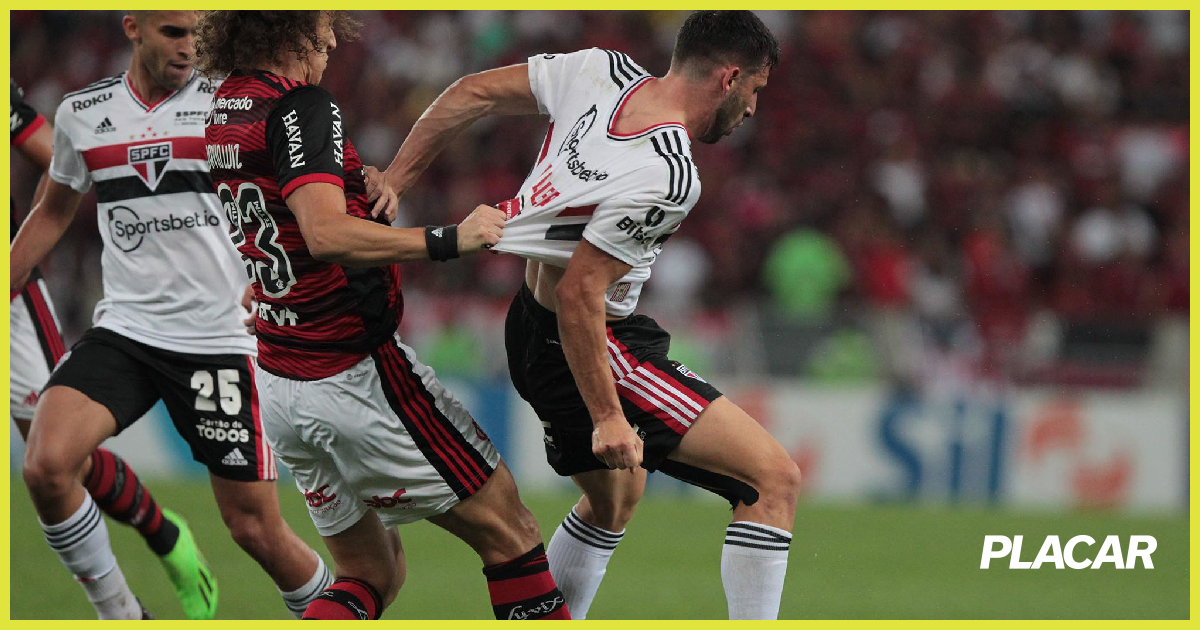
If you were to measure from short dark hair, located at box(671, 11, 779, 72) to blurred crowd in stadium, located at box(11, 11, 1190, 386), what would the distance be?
24.6ft

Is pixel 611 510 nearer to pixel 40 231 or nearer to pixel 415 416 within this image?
pixel 415 416

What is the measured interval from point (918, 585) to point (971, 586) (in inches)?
10.6

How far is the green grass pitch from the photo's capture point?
6.20 metres

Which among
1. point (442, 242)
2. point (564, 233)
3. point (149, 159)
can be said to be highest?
point (149, 159)

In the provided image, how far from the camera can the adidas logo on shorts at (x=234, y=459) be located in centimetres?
514

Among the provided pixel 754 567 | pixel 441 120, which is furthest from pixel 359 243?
pixel 754 567

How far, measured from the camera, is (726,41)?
13.5ft

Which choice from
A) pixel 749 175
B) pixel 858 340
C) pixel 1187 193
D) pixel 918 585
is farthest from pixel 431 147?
pixel 1187 193

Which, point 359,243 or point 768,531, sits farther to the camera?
point 768,531

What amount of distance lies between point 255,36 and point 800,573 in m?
4.54

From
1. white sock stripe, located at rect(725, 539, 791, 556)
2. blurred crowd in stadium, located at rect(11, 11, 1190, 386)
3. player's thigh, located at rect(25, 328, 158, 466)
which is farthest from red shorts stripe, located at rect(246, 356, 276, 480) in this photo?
blurred crowd in stadium, located at rect(11, 11, 1190, 386)

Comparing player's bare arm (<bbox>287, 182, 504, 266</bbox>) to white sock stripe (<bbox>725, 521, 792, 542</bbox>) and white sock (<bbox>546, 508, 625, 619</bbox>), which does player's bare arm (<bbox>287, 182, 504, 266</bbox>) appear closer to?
white sock stripe (<bbox>725, 521, 792, 542</bbox>)

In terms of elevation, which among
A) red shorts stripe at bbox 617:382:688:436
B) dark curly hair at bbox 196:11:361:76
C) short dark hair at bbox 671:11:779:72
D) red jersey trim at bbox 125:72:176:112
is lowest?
red shorts stripe at bbox 617:382:688:436

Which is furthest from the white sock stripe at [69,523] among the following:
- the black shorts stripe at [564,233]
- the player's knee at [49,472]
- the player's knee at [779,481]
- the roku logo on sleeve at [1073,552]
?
the roku logo on sleeve at [1073,552]
